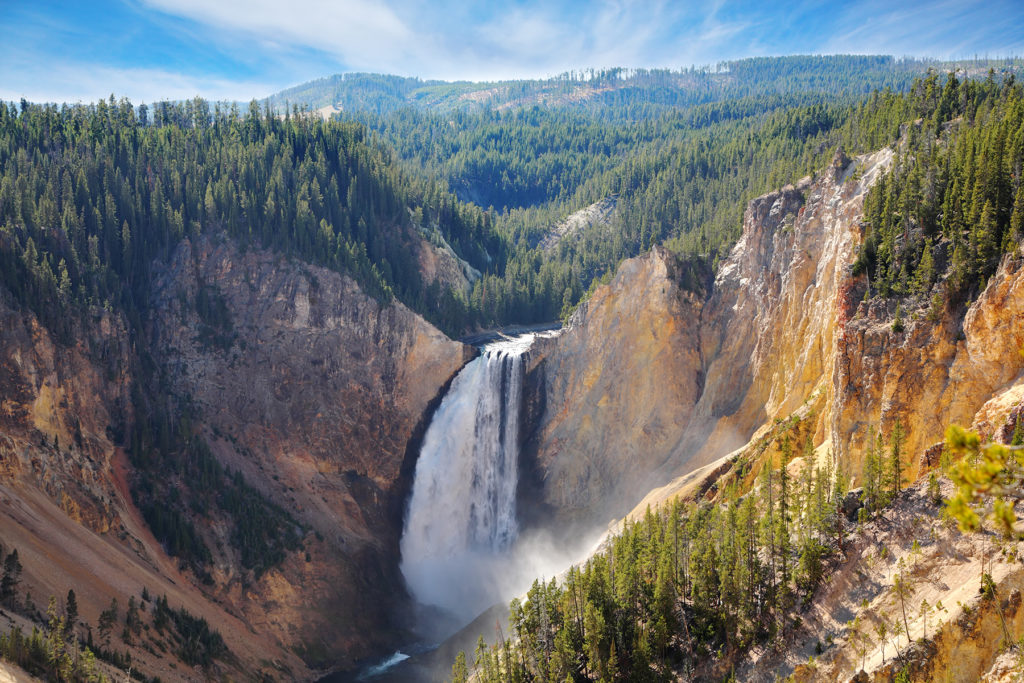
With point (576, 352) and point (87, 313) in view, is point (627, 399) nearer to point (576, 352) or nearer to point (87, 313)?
point (576, 352)

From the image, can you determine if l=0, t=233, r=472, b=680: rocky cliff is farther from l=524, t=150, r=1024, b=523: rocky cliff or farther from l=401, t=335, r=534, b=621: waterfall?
l=524, t=150, r=1024, b=523: rocky cliff

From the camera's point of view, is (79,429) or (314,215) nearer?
(79,429)

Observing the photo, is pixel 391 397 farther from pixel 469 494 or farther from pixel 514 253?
pixel 514 253

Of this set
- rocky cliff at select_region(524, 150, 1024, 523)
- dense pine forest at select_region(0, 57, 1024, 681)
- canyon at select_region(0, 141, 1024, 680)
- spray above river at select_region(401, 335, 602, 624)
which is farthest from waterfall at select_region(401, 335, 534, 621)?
dense pine forest at select_region(0, 57, 1024, 681)

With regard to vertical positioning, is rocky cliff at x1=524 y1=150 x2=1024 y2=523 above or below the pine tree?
above

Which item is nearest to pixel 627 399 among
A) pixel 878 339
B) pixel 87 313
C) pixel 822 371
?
pixel 822 371

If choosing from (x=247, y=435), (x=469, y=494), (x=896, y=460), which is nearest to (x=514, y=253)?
(x=469, y=494)

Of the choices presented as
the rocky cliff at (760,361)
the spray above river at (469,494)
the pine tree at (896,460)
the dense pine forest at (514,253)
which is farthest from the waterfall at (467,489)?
the pine tree at (896,460)
